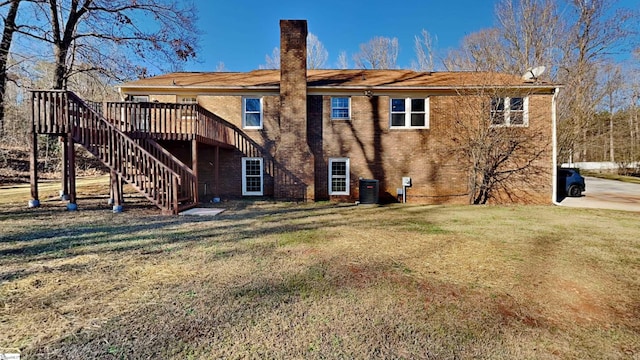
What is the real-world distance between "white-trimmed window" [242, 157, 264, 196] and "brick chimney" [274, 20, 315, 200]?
116 cm

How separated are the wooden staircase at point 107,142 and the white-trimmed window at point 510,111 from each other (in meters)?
12.3

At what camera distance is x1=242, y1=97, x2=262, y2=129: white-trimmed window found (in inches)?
486

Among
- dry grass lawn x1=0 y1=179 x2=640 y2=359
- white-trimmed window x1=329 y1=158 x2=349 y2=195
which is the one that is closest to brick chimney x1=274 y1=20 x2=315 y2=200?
white-trimmed window x1=329 y1=158 x2=349 y2=195

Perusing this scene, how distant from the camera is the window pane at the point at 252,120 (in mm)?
12370

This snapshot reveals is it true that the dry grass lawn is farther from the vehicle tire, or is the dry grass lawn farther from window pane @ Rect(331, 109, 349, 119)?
the vehicle tire

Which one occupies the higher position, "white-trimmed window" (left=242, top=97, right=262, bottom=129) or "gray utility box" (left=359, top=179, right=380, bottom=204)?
"white-trimmed window" (left=242, top=97, right=262, bottom=129)

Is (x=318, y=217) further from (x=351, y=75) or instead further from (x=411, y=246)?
(x=351, y=75)

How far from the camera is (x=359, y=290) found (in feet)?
11.4

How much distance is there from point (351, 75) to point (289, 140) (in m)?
5.32

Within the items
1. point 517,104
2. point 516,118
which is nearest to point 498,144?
point 516,118

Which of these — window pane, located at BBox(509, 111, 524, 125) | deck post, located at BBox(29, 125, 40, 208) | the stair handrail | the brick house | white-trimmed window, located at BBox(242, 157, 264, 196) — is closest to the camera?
the stair handrail

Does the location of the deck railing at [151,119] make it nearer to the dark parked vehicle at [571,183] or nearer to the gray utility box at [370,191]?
the gray utility box at [370,191]

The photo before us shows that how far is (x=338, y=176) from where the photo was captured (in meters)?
12.4

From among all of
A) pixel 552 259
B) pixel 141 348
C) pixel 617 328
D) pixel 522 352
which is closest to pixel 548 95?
pixel 552 259
